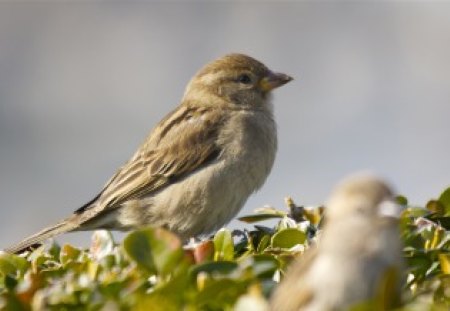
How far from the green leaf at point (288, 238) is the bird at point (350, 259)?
62cm

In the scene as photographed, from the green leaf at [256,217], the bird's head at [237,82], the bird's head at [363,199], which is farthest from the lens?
the bird's head at [237,82]

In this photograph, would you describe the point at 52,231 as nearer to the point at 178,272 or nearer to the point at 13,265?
the point at 13,265

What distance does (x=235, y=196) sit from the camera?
5520 millimetres

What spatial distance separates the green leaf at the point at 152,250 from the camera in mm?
2260

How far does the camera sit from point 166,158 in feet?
19.4

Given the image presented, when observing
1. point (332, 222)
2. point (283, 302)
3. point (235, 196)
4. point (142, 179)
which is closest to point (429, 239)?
point (332, 222)

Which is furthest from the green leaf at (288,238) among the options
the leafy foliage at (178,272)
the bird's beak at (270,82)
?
the bird's beak at (270,82)

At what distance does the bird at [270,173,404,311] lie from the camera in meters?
2.03

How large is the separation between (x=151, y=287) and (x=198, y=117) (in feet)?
12.4

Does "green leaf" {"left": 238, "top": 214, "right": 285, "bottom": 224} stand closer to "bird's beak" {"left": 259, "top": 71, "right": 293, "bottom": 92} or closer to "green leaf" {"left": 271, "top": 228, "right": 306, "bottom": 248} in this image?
"green leaf" {"left": 271, "top": 228, "right": 306, "bottom": 248}

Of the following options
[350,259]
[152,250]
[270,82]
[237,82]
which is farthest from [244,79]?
[350,259]

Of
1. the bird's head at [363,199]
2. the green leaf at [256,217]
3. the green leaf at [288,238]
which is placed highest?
the bird's head at [363,199]

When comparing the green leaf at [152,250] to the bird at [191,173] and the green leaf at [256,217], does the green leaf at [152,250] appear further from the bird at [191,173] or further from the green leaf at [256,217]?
the bird at [191,173]

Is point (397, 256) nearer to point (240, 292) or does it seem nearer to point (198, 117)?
point (240, 292)
